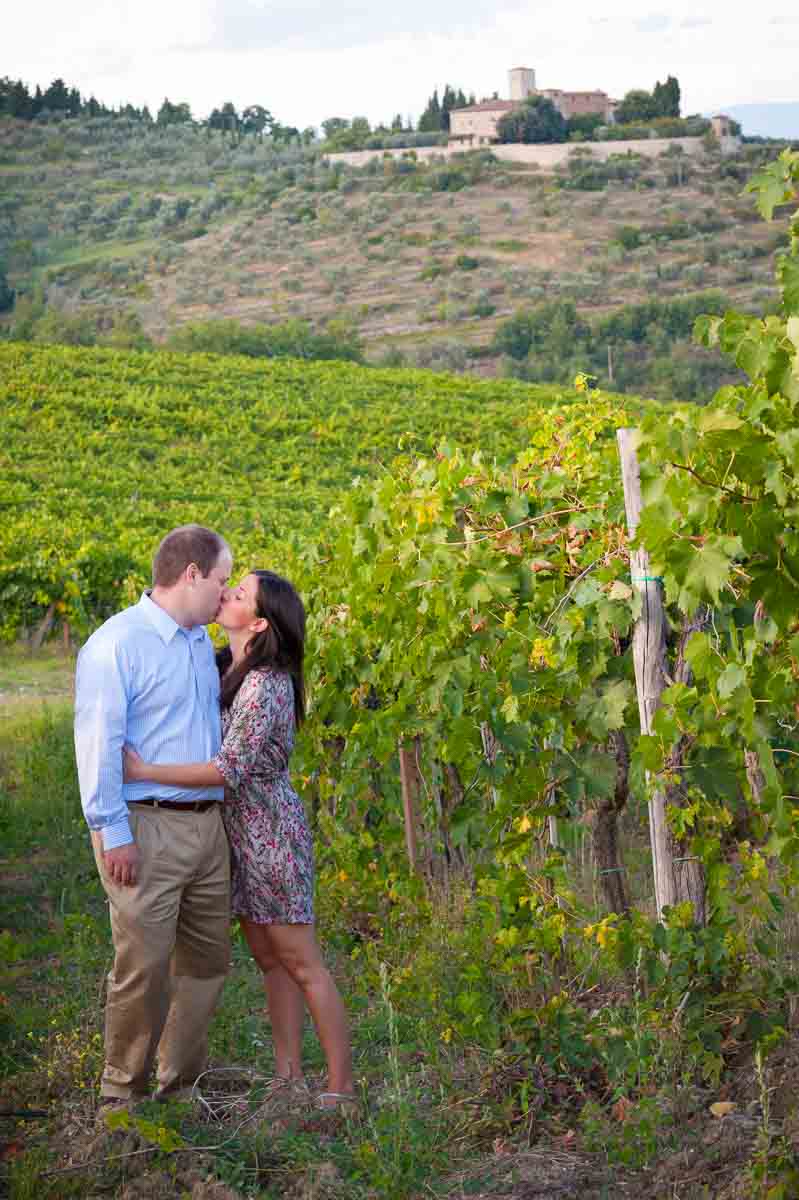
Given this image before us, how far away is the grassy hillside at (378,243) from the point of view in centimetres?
6550

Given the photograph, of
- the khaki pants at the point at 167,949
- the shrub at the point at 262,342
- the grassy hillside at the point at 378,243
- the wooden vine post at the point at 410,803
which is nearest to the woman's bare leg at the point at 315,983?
the khaki pants at the point at 167,949

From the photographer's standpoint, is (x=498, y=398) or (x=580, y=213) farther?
(x=580, y=213)

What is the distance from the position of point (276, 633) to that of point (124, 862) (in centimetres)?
74

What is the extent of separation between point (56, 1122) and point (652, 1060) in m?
1.58

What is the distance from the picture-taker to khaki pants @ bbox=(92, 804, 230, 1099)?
3793 mm

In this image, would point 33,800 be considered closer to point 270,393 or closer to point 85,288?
point 270,393

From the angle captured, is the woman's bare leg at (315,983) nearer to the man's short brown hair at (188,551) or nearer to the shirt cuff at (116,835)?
the shirt cuff at (116,835)

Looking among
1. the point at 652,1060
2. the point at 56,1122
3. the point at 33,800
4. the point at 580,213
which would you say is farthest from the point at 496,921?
the point at 580,213

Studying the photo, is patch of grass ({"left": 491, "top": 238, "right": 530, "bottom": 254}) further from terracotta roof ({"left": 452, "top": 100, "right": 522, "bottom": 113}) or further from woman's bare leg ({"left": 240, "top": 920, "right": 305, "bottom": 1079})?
woman's bare leg ({"left": 240, "top": 920, "right": 305, "bottom": 1079})

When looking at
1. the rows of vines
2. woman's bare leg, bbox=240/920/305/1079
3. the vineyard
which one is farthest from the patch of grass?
woman's bare leg, bbox=240/920/305/1079

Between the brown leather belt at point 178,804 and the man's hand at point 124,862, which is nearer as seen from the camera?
the man's hand at point 124,862

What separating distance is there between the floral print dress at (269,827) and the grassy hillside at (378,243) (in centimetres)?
5013

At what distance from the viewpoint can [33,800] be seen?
8094 millimetres

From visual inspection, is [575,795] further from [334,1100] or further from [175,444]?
[175,444]
